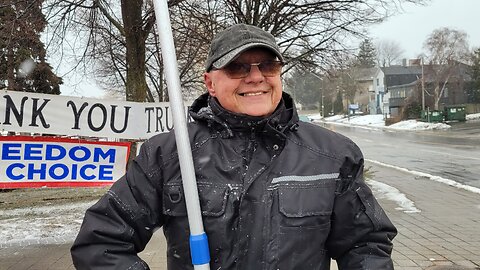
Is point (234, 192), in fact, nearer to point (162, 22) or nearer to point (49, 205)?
point (162, 22)

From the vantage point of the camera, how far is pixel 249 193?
1.52 metres

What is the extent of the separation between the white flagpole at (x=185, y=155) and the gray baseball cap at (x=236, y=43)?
0.54 ft

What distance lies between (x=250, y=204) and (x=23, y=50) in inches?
608

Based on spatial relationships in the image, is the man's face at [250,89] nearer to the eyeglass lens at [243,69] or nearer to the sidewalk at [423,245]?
the eyeglass lens at [243,69]

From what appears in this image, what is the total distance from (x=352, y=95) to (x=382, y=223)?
248ft

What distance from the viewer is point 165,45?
156cm

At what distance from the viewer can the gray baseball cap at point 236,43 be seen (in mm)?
1540

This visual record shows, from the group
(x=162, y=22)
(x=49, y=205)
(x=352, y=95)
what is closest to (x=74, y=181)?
(x=49, y=205)

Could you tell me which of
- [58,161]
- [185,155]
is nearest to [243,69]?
[185,155]

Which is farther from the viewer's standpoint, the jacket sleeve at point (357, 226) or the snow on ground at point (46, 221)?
the snow on ground at point (46, 221)

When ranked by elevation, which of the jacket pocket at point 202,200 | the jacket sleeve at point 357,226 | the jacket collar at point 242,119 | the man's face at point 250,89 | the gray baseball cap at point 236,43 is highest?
the gray baseball cap at point 236,43

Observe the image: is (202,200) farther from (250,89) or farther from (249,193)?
(250,89)

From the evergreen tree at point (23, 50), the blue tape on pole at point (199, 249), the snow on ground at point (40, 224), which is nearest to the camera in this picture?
the blue tape on pole at point (199, 249)

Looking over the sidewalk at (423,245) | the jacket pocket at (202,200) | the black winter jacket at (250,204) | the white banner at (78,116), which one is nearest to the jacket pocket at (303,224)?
the black winter jacket at (250,204)
